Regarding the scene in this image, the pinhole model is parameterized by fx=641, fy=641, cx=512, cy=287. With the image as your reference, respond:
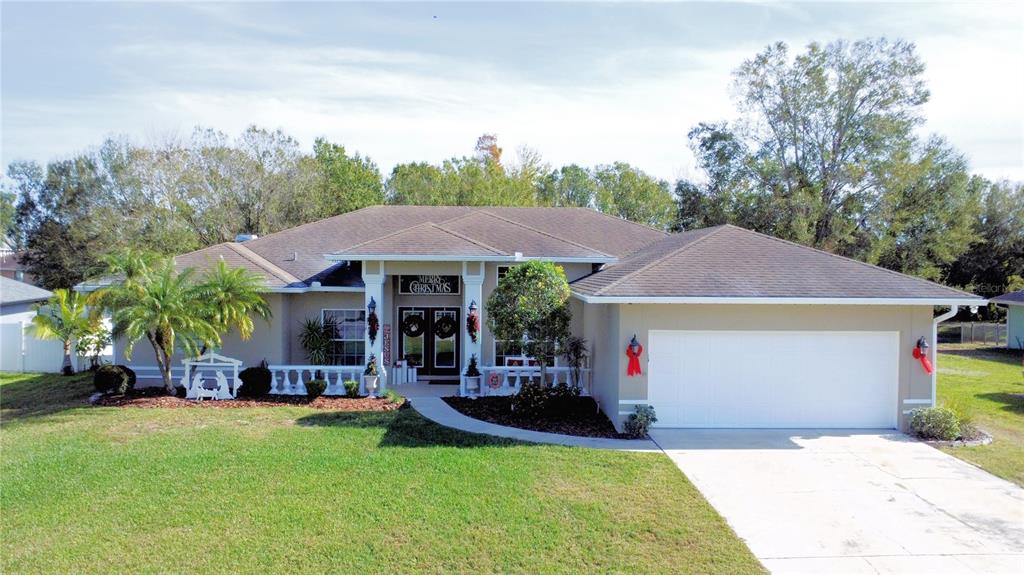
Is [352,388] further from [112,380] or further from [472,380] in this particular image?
[112,380]

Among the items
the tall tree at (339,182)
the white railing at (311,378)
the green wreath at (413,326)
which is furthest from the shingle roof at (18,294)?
the green wreath at (413,326)

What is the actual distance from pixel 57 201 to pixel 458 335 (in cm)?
3260

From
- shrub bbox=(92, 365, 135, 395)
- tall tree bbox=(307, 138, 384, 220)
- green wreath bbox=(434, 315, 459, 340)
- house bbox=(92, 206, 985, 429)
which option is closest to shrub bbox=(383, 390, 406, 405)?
house bbox=(92, 206, 985, 429)

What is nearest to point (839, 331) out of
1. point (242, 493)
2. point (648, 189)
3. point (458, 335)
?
point (458, 335)

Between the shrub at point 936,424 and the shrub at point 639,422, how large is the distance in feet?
15.6

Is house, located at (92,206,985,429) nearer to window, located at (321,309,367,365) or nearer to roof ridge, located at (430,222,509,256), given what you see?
roof ridge, located at (430,222,509,256)

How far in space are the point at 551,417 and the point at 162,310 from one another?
846cm

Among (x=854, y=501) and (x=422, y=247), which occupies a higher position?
(x=422, y=247)

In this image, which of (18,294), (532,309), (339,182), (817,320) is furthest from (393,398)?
(339,182)

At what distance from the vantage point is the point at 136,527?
7.35m

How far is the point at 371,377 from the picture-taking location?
14711 millimetres

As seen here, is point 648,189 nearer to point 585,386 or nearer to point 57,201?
point 585,386

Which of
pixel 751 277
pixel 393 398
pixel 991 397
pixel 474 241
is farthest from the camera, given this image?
pixel 991 397

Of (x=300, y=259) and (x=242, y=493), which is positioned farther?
(x=300, y=259)
